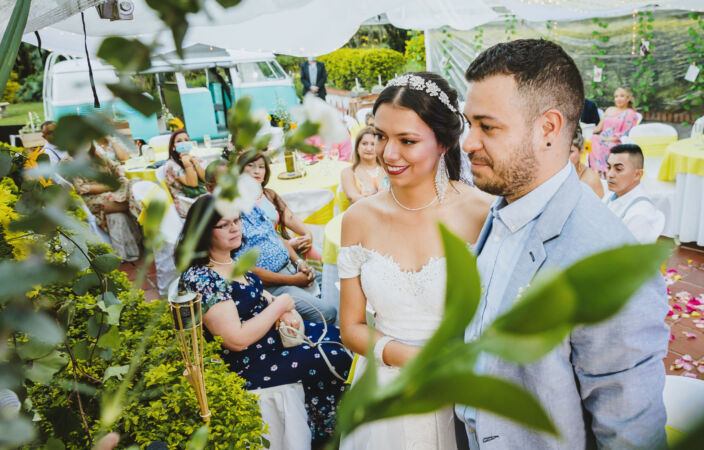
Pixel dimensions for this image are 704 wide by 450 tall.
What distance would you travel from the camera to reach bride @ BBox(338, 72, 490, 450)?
5.81 ft

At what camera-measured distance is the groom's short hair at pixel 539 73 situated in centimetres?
117

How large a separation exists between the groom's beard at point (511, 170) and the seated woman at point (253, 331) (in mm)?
1368

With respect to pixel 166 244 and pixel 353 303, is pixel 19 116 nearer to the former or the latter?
pixel 166 244

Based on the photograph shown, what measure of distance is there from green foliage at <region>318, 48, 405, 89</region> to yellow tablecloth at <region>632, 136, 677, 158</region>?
376 inches

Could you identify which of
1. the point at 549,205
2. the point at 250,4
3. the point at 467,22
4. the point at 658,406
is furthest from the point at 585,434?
the point at 467,22

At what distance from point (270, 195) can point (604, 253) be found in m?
3.84

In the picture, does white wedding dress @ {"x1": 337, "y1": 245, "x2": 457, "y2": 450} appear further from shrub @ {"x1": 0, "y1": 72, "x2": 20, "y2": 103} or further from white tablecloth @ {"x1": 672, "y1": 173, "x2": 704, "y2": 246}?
white tablecloth @ {"x1": 672, "y1": 173, "x2": 704, "y2": 246}

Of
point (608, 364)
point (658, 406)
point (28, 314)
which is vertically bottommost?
point (658, 406)

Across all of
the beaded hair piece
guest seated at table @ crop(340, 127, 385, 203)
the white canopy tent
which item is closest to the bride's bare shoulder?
the beaded hair piece

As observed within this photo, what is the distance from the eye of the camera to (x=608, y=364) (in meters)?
1.03

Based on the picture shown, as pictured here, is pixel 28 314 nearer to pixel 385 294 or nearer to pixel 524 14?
pixel 385 294

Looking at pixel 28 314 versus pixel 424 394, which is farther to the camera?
pixel 28 314

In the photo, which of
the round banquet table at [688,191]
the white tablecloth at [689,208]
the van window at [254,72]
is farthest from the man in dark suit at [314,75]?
the white tablecloth at [689,208]

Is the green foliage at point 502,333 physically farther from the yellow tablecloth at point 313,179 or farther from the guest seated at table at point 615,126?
the guest seated at table at point 615,126
